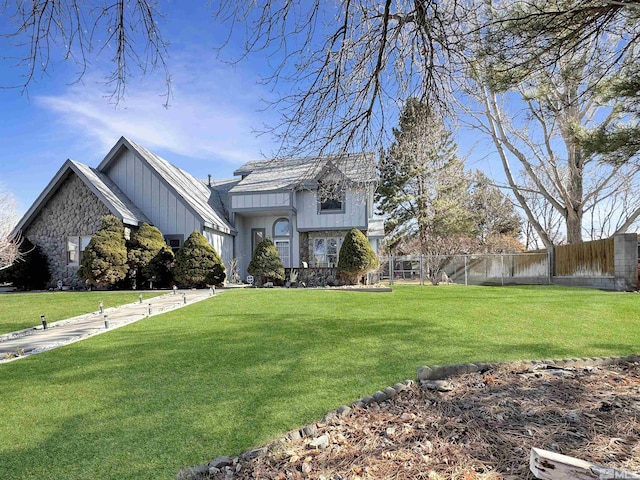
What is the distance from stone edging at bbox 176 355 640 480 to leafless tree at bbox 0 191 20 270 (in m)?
15.7

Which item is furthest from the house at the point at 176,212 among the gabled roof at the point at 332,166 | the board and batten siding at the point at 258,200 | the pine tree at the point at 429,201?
the gabled roof at the point at 332,166

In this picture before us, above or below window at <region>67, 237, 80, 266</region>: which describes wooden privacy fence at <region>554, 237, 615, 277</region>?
below

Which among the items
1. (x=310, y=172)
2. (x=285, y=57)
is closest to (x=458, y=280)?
(x=310, y=172)

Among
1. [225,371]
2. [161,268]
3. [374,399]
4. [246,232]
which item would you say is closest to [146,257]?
[161,268]

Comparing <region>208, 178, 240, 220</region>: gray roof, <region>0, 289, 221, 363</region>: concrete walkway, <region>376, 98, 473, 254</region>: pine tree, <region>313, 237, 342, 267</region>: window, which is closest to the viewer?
<region>0, 289, 221, 363</region>: concrete walkway

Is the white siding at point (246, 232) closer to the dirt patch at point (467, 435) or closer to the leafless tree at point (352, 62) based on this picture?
the leafless tree at point (352, 62)

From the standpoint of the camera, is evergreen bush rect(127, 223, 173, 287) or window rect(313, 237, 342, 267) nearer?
evergreen bush rect(127, 223, 173, 287)

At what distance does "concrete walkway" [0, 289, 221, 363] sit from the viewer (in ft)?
18.7

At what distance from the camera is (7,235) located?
16.0 meters

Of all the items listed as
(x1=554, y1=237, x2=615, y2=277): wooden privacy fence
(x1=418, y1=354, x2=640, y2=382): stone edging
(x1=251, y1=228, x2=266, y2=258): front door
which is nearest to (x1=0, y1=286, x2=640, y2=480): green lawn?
(x1=418, y1=354, x2=640, y2=382): stone edging

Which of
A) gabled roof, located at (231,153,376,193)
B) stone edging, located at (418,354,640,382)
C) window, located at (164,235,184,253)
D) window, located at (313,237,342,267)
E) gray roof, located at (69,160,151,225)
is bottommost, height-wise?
stone edging, located at (418,354,640,382)

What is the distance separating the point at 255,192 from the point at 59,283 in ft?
29.8

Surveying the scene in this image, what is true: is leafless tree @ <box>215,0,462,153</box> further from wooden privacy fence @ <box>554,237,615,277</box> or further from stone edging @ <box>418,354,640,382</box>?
wooden privacy fence @ <box>554,237,615,277</box>

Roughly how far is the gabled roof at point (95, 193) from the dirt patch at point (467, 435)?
15204 mm
